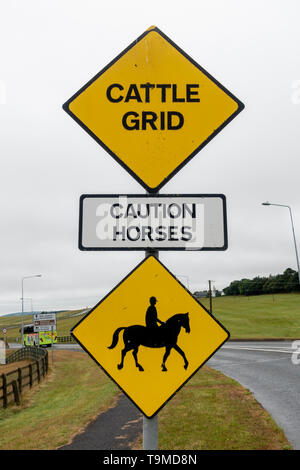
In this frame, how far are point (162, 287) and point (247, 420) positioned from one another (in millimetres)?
6553

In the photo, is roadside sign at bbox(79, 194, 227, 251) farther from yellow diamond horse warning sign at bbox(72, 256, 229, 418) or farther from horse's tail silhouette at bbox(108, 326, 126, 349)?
horse's tail silhouette at bbox(108, 326, 126, 349)

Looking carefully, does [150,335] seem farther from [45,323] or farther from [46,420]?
[45,323]

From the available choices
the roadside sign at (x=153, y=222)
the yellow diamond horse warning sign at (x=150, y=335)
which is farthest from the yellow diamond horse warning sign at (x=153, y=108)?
the yellow diamond horse warning sign at (x=150, y=335)

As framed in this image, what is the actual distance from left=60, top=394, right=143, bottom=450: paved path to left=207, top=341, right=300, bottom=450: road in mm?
2746

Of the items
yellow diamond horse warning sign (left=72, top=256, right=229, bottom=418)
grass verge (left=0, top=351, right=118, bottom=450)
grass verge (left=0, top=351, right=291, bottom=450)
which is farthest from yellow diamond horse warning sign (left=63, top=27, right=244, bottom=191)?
grass verge (left=0, top=351, right=118, bottom=450)

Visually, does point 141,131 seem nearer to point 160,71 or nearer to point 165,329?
point 160,71

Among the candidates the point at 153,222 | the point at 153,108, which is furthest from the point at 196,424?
the point at 153,108

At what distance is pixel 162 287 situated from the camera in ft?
7.23

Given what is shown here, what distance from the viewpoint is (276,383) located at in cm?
1180

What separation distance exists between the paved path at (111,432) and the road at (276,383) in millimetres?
2746

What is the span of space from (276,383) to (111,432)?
650 centimetres

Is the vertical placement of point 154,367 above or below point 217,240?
below
